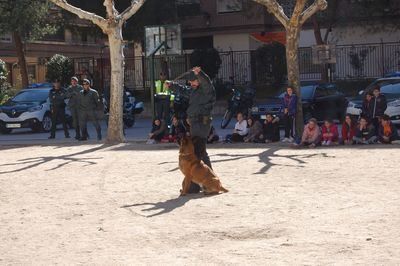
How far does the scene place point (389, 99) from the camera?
2248 centimetres

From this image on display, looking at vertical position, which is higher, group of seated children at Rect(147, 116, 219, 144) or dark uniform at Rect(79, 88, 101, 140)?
dark uniform at Rect(79, 88, 101, 140)

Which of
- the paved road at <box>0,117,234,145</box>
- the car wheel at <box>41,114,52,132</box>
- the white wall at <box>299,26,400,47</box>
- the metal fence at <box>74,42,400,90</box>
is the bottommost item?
the paved road at <box>0,117,234,145</box>

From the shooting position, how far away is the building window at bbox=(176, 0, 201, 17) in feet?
141

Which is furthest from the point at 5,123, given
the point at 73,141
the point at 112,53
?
the point at 112,53

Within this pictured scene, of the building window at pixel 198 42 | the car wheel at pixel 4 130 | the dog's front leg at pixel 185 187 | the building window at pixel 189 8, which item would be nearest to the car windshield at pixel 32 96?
the car wheel at pixel 4 130

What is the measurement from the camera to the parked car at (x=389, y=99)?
22.1 metres

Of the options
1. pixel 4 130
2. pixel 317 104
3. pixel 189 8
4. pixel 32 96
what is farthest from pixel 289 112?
pixel 189 8

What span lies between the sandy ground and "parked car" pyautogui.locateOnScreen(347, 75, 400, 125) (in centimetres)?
517

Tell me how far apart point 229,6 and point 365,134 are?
25.5 metres

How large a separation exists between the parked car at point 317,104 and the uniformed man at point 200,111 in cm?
1163

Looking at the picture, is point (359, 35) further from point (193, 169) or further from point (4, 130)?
point (193, 169)

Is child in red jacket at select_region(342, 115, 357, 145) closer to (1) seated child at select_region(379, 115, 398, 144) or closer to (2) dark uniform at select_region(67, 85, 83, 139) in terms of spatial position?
(1) seated child at select_region(379, 115, 398, 144)

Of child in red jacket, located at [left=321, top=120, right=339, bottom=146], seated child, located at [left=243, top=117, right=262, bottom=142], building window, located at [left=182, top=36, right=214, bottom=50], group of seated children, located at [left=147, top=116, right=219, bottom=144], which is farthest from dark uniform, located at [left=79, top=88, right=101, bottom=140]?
building window, located at [left=182, top=36, right=214, bottom=50]

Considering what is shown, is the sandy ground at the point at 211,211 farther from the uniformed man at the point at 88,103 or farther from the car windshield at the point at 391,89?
the car windshield at the point at 391,89
